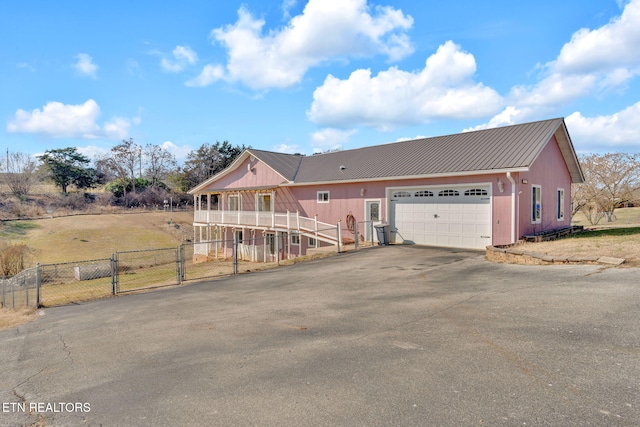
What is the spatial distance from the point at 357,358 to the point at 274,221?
1992cm

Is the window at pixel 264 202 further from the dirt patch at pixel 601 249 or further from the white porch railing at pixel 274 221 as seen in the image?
the dirt patch at pixel 601 249

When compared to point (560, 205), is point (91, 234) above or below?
below

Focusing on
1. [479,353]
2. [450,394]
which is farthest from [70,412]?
[479,353]

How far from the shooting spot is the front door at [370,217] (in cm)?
2016

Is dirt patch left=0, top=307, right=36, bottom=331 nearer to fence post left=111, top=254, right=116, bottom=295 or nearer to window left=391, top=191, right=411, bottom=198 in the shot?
fence post left=111, top=254, right=116, bottom=295

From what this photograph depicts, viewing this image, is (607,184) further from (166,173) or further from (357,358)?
(166,173)

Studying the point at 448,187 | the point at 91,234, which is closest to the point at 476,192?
the point at 448,187

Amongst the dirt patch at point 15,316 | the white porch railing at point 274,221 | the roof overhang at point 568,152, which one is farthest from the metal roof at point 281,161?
the dirt patch at point 15,316

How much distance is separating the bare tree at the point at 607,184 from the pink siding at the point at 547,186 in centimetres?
1238

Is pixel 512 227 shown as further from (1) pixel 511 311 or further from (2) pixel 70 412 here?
(2) pixel 70 412

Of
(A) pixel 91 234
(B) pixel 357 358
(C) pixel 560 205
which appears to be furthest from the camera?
(A) pixel 91 234

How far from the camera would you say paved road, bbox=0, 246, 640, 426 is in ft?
12.1

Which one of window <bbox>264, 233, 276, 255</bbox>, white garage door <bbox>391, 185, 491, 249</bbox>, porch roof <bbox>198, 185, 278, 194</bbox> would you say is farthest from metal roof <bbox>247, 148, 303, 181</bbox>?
white garage door <bbox>391, 185, 491, 249</bbox>

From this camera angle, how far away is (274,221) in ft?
80.5
